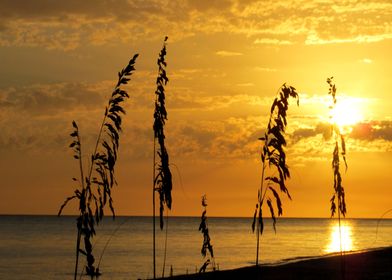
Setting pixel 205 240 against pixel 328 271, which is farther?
pixel 328 271

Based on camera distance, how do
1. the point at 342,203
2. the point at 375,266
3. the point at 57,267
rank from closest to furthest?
1. the point at 342,203
2. the point at 375,266
3. the point at 57,267

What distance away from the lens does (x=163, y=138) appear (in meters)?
13.6

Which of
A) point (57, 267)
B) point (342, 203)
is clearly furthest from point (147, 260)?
point (342, 203)

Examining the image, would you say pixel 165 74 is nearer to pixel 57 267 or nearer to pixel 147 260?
pixel 57 267

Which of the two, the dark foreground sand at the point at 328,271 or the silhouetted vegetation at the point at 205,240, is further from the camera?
the dark foreground sand at the point at 328,271

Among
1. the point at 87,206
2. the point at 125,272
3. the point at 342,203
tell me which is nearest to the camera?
the point at 87,206

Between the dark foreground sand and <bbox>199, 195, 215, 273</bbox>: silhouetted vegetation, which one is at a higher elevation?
<bbox>199, 195, 215, 273</bbox>: silhouetted vegetation

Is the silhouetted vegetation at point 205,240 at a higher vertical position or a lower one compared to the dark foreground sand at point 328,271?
higher

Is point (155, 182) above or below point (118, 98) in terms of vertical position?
below

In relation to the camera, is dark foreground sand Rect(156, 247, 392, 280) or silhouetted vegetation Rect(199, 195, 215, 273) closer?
silhouetted vegetation Rect(199, 195, 215, 273)

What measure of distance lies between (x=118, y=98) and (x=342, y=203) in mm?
7134

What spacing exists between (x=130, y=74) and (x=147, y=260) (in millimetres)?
72323

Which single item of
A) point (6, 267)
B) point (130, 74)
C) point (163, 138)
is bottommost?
point (6, 267)

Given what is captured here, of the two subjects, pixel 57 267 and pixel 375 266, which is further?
pixel 57 267
